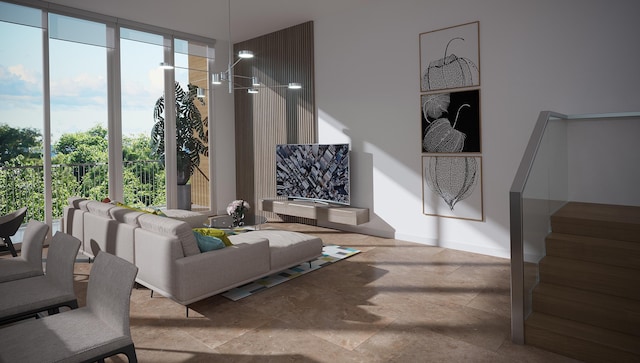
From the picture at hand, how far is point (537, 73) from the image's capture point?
4496mm

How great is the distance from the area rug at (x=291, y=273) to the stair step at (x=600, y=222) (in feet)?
7.67

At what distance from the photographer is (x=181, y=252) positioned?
3.27m

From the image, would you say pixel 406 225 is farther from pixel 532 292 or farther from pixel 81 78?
pixel 81 78

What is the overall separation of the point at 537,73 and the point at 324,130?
3097 millimetres

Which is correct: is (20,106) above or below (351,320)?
above

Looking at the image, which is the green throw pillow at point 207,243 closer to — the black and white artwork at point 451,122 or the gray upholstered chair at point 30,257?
the gray upholstered chair at point 30,257

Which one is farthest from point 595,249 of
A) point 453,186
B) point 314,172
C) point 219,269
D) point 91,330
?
point 314,172

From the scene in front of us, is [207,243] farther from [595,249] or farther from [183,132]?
[183,132]

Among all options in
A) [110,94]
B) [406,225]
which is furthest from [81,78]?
[406,225]

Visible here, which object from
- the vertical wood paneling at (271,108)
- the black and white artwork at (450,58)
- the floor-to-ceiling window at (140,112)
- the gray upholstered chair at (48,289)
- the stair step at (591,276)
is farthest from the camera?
the vertical wood paneling at (271,108)

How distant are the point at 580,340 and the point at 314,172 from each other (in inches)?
172

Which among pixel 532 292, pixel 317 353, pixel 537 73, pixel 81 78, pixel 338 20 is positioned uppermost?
pixel 338 20

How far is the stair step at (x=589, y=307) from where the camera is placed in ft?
8.55

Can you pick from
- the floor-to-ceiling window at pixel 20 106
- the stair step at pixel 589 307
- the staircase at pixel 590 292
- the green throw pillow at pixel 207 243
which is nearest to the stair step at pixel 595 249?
the staircase at pixel 590 292
